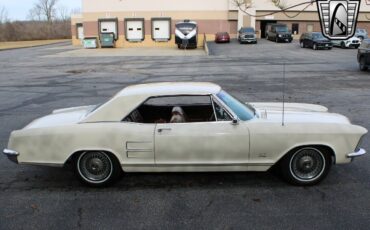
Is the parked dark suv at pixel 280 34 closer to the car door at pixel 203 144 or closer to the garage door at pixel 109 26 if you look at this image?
the garage door at pixel 109 26

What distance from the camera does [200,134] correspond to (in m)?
5.10

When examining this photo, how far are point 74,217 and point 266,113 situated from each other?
2766 mm

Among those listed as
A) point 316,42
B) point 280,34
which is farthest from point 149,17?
point 316,42

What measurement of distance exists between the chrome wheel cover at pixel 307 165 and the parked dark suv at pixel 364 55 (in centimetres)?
1495

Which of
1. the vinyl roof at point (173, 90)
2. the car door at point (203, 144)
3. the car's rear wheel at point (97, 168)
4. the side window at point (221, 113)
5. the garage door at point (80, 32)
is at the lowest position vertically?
the car's rear wheel at point (97, 168)

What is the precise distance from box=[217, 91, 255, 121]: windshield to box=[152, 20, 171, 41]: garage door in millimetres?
46934

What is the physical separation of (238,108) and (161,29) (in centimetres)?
4750

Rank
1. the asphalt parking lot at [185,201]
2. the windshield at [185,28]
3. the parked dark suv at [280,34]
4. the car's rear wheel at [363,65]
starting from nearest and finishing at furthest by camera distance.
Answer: the asphalt parking lot at [185,201] < the car's rear wheel at [363,65] < the windshield at [185,28] < the parked dark suv at [280,34]

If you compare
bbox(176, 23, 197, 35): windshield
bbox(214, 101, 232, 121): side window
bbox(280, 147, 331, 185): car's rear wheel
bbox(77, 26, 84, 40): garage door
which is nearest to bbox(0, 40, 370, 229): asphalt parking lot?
bbox(280, 147, 331, 185): car's rear wheel

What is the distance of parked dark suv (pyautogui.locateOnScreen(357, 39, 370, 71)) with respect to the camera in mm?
18605

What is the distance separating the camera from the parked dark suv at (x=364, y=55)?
1860 centimetres

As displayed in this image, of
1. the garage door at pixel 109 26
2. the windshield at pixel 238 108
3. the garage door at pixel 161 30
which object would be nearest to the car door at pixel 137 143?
the windshield at pixel 238 108

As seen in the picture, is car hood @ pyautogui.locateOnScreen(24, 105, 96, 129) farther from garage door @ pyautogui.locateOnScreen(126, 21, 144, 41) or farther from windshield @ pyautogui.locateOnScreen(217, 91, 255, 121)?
garage door @ pyautogui.locateOnScreen(126, 21, 144, 41)

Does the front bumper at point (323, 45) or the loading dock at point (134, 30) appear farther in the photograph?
the loading dock at point (134, 30)
